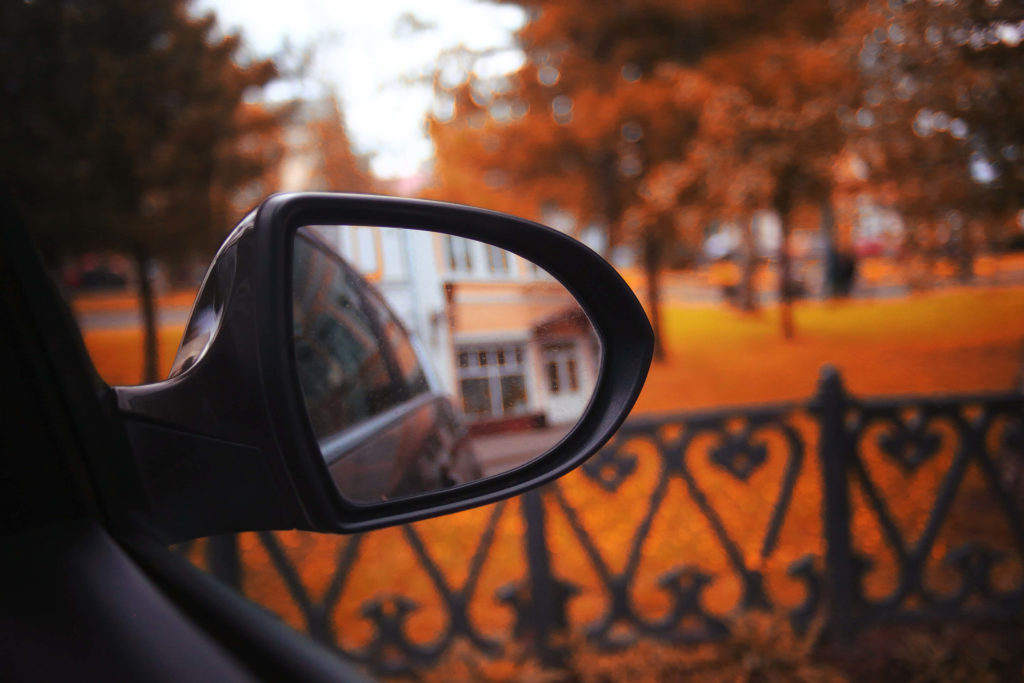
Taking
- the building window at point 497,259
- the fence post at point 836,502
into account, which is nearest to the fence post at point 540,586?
the fence post at point 836,502

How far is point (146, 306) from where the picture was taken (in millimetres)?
4102

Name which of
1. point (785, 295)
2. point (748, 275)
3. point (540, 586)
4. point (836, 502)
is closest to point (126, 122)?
point (540, 586)

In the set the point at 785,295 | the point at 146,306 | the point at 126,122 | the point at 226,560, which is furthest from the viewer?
the point at 785,295

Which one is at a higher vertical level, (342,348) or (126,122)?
(126,122)

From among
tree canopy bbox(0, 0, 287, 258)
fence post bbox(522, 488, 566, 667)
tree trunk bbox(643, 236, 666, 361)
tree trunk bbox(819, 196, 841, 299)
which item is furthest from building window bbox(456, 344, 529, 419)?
tree trunk bbox(643, 236, 666, 361)

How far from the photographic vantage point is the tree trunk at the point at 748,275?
23.2ft

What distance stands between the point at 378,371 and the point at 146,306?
12.7 ft

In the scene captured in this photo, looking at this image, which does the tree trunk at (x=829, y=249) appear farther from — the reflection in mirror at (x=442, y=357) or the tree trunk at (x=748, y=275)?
the reflection in mirror at (x=442, y=357)

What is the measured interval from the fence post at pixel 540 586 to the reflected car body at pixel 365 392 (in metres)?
1.96

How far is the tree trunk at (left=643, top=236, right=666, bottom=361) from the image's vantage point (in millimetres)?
6933

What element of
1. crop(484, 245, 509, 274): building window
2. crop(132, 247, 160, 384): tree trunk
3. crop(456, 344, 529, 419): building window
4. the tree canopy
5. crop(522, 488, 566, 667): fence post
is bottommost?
crop(522, 488, 566, 667): fence post

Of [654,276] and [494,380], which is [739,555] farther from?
[654,276]

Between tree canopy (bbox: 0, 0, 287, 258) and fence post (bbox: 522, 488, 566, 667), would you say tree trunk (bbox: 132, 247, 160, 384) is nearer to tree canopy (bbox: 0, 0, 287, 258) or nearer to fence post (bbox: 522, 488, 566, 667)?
tree canopy (bbox: 0, 0, 287, 258)

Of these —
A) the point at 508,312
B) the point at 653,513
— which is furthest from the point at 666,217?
the point at 508,312
